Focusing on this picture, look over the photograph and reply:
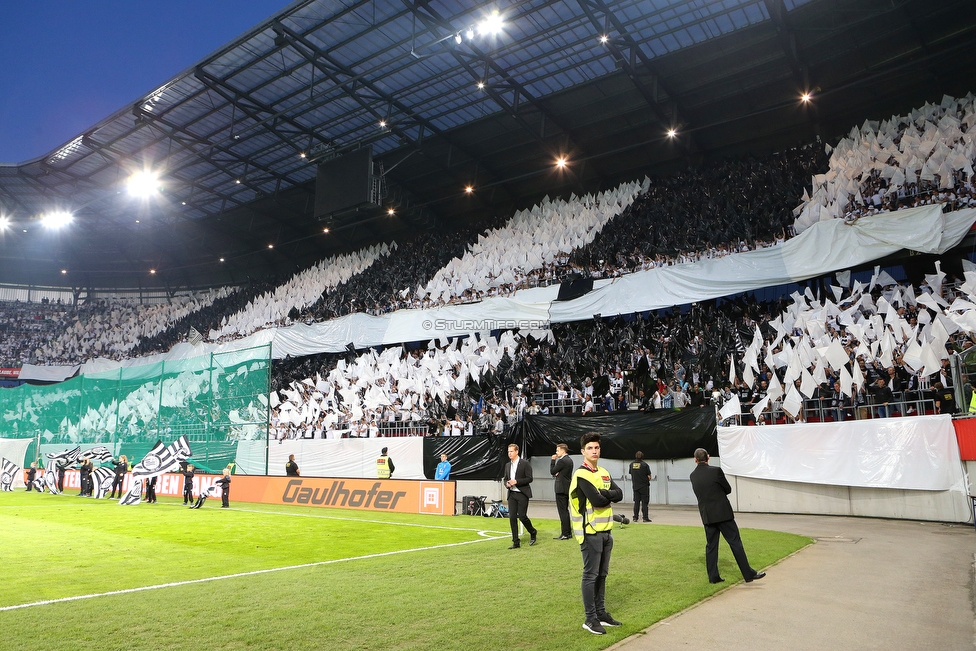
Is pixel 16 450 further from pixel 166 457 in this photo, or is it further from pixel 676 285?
pixel 676 285

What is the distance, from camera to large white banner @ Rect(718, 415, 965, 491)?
14.8 meters

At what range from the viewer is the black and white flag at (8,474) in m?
29.7

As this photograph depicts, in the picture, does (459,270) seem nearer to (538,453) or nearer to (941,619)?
(538,453)

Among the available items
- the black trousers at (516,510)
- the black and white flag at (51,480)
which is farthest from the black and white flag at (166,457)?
the black trousers at (516,510)

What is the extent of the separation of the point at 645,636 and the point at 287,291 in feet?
139

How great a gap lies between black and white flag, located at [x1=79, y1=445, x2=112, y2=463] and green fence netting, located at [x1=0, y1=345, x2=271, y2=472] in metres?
0.30

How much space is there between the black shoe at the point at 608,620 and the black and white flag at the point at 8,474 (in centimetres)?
3332

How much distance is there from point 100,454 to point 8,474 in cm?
597

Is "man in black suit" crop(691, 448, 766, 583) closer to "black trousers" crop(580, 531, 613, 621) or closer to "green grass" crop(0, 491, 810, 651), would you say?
"green grass" crop(0, 491, 810, 651)

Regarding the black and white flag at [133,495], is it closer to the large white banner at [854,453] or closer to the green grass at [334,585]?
the green grass at [334,585]

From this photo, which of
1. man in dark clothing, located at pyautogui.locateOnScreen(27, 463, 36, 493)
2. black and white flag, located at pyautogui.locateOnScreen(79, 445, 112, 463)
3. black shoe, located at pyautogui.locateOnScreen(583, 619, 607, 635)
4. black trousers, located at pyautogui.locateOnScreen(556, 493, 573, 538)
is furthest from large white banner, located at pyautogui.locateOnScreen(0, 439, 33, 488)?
black shoe, located at pyautogui.locateOnScreen(583, 619, 607, 635)

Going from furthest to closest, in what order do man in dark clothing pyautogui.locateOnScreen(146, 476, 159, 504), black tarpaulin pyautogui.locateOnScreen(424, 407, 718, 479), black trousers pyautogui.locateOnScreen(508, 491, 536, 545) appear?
1. man in dark clothing pyautogui.locateOnScreen(146, 476, 159, 504)
2. black tarpaulin pyautogui.locateOnScreen(424, 407, 718, 479)
3. black trousers pyautogui.locateOnScreen(508, 491, 536, 545)

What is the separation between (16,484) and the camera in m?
30.1

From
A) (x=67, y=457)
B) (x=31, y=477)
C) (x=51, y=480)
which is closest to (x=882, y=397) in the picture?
(x=51, y=480)
